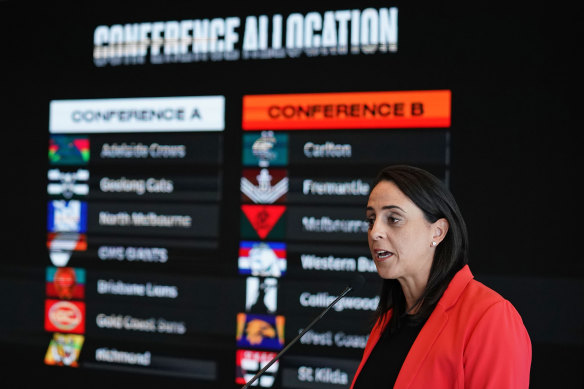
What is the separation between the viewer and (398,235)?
1428mm

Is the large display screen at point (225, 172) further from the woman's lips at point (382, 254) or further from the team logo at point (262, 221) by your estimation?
the woman's lips at point (382, 254)

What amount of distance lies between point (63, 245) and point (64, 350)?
0.57 metres

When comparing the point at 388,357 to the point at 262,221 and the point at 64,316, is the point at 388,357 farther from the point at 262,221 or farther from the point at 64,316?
the point at 64,316

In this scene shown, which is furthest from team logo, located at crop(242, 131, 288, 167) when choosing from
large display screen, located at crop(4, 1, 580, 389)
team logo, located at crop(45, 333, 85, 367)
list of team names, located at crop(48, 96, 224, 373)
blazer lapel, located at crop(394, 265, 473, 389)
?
blazer lapel, located at crop(394, 265, 473, 389)

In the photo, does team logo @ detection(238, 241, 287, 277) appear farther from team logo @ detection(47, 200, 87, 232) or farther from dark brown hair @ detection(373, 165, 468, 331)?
dark brown hair @ detection(373, 165, 468, 331)

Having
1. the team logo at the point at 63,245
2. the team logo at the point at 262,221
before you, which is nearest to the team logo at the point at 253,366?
the team logo at the point at 262,221

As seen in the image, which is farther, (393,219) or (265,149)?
(265,149)

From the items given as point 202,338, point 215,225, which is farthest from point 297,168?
point 202,338

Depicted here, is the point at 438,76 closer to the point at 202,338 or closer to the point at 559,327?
the point at 559,327

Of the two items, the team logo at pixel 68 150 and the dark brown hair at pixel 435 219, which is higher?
the team logo at pixel 68 150

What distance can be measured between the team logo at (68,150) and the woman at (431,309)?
2334 mm

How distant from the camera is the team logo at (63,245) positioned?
3412 mm

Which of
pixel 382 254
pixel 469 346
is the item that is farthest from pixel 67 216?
pixel 469 346

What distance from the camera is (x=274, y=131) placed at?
10.3ft
